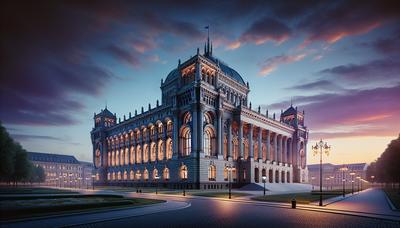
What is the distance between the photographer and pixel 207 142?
79.7 meters

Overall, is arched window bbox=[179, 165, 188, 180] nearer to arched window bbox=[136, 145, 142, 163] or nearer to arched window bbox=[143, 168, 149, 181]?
arched window bbox=[143, 168, 149, 181]

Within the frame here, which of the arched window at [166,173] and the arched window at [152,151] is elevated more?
the arched window at [152,151]

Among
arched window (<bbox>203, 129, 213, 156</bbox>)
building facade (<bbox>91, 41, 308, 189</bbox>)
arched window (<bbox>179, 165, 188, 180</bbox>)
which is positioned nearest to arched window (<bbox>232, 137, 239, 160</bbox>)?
building facade (<bbox>91, 41, 308, 189</bbox>)

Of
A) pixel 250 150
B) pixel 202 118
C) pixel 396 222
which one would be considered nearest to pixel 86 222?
pixel 396 222

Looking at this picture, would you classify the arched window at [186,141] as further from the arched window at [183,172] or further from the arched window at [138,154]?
the arched window at [138,154]

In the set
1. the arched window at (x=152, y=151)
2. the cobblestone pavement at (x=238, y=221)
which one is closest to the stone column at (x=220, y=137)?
the arched window at (x=152, y=151)

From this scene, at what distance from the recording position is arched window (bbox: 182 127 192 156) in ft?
262

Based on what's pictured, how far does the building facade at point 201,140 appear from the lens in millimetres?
76500

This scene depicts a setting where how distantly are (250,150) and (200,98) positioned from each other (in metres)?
27.0

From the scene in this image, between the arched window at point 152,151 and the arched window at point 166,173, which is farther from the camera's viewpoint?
the arched window at point 152,151

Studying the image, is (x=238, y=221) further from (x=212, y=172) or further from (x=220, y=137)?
(x=220, y=137)

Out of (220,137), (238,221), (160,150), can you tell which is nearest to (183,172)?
(220,137)

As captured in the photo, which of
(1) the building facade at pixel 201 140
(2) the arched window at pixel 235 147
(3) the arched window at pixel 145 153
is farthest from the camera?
(3) the arched window at pixel 145 153

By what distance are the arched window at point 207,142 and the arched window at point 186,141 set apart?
14.0ft
